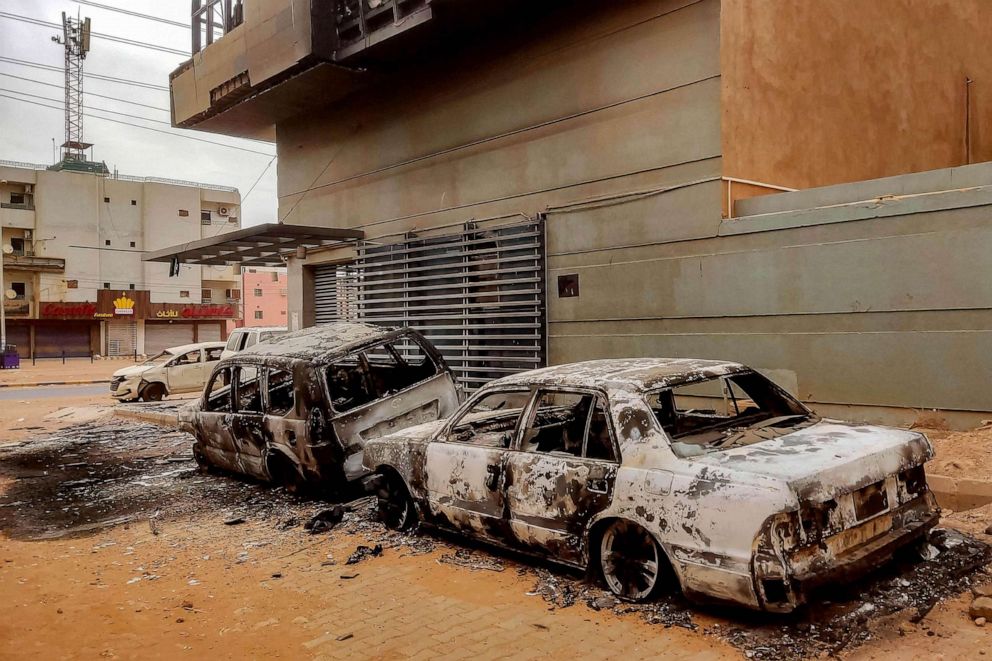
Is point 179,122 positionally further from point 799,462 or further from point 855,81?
point 799,462

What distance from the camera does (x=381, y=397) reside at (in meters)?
7.68

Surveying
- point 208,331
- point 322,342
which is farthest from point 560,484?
point 208,331

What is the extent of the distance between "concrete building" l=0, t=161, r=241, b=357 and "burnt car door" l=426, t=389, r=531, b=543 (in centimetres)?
5110

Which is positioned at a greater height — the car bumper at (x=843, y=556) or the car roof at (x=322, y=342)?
the car roof at (x=322, y=342)

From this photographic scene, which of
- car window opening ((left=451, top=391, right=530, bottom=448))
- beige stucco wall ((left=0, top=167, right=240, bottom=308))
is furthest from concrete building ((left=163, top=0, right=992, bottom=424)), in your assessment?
beige stucco wall ((left=0, top=167, right=240, bottom=308))

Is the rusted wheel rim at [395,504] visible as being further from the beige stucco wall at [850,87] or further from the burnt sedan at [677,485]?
the beige stucco wall at [850,87]

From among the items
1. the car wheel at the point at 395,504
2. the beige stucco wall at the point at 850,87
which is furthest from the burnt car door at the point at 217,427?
the beige stucco wall at the point at 850,87

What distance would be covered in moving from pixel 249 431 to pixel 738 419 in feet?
17.4

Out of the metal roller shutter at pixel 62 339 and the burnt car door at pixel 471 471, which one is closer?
the burnt car door at pixel 471 471

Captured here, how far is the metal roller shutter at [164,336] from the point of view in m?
54.3

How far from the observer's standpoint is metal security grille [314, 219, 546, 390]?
35.4 feet

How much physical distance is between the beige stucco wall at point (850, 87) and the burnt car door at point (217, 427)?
6.42 meters

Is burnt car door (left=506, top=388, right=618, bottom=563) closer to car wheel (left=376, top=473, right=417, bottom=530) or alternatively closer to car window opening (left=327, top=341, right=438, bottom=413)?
car wheel (left=376, top=473, right=417, bottom=530)

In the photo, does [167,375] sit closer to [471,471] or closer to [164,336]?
[471,471]
